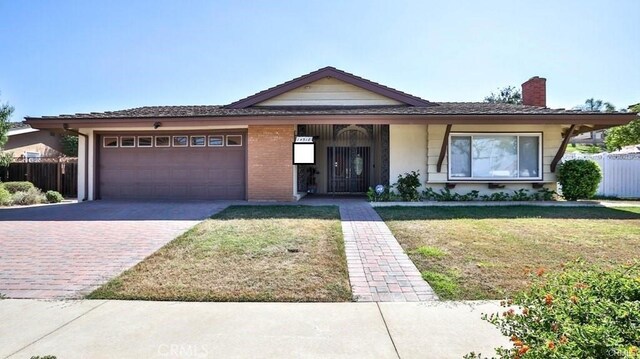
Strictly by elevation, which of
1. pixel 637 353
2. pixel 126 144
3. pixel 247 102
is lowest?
pixel 637 353

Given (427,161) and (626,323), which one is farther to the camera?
(427,161)

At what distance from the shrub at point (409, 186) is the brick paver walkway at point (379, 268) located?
14.1ft

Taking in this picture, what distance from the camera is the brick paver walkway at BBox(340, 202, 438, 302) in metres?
4.05

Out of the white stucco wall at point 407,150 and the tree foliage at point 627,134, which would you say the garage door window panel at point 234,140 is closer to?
the white stucco wall at point 407,150

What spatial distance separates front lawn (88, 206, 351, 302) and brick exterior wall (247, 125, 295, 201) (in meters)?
4.31

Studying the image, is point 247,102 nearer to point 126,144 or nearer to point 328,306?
point 126,144

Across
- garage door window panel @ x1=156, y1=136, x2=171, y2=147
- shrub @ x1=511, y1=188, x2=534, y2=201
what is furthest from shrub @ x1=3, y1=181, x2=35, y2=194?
shrub @ x1=511, y1=188, x2=534, y2=201

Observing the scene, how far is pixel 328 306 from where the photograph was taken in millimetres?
3736

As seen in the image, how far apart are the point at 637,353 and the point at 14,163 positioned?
72.7ft

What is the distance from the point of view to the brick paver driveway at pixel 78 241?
14.6 feet

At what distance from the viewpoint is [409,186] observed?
38.9 feet

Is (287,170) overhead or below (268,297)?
overhead

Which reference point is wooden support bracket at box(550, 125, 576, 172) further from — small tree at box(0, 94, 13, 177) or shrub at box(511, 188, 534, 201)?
small tree at box(0, 94, 13, 177)

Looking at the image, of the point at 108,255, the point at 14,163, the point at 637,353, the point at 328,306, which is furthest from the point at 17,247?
the point at 14,163
